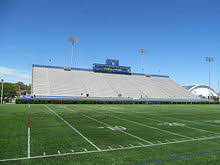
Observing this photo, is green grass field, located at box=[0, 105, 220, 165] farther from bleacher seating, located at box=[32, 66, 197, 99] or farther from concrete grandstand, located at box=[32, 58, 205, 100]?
bleacher seating, located at box=[32, 66, 197, 99]

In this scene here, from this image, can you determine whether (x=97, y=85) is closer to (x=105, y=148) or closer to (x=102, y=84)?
(x=102, y=84)

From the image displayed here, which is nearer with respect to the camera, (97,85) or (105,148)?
(105,148)

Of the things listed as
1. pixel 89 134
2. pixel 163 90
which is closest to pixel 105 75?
pixel 163 90

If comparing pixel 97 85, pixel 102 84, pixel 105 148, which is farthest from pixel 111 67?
pixel 105 148

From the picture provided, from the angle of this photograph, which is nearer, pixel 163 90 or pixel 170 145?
pixel 170 145

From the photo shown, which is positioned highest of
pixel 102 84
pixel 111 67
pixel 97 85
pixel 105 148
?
pixel 111 67

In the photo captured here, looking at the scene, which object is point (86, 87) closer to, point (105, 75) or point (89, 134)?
point (105, 75)

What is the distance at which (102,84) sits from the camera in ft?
187

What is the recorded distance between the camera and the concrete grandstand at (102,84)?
48.1 m

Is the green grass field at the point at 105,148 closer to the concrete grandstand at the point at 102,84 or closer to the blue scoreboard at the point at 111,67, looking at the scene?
the concrete grandstand at the point at 102,84

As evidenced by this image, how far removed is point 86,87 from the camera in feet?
172

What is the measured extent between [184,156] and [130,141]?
246cm

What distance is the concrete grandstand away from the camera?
48125 mm

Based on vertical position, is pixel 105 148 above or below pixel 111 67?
below
